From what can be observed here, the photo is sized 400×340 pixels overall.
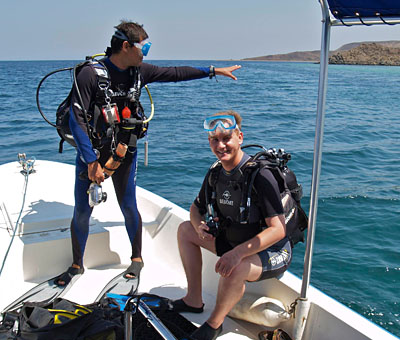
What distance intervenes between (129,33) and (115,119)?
528 mm

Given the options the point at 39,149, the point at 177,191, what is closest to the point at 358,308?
the point at 177,191

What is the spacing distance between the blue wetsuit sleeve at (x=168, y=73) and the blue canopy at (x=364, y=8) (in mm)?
1290

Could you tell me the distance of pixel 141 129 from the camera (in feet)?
9.90

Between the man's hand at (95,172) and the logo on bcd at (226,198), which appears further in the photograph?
the man's hand at (95,172)

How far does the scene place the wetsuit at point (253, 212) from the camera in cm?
231

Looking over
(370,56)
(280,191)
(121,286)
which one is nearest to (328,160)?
(121,286)

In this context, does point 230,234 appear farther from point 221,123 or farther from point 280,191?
point 221,123

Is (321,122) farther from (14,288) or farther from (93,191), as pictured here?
(14,288)

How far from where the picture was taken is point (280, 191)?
2443 millimetres

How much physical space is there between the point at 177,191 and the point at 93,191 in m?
4.77

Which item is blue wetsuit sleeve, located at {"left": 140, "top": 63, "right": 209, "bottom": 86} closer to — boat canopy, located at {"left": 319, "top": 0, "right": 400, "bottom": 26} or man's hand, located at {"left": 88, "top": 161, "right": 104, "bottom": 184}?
man's hand, located at {"left": 88, "top": 161, "right": 104, "bottom": 184}

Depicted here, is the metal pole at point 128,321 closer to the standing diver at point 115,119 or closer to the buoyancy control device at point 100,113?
the standing diver at point 115,119

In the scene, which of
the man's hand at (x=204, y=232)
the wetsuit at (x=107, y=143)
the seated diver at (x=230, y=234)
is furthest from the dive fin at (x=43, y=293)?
the man's hand at (x=204, y=232)

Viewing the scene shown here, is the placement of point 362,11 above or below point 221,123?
above
